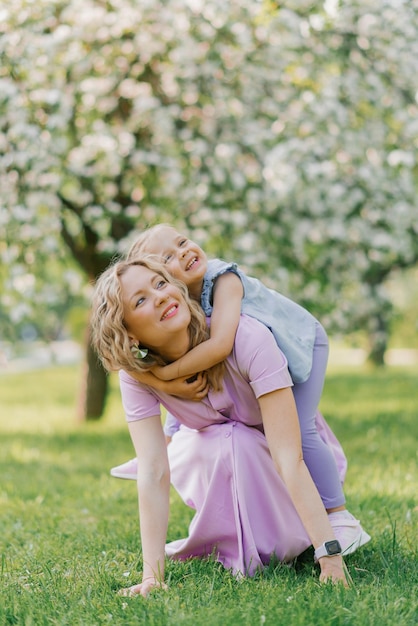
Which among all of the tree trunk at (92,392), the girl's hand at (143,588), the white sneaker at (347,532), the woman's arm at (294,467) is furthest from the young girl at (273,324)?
the tree trunk at (92,392)

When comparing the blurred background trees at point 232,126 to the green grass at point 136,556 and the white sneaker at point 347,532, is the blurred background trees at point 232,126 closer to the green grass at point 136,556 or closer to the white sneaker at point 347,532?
the green grass at point 136,556

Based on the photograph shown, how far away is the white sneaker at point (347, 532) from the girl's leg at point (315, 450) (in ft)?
0.14

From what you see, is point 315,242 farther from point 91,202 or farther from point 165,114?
point 91,202

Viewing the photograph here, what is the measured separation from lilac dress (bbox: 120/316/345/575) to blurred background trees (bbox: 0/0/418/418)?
2818 millimetres

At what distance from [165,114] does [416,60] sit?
69.9 inches

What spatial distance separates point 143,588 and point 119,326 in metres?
0.86

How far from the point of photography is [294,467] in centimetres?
299

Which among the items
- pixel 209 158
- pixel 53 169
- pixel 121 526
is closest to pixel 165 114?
pixel 209 158

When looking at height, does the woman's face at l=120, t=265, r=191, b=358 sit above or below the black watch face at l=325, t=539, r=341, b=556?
above

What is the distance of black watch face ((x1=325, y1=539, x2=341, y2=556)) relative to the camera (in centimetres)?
293

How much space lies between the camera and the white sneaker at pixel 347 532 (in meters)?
3.22

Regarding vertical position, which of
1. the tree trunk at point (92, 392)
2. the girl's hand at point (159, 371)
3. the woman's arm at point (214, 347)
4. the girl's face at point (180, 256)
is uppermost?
the girl's face at point (180, 256)

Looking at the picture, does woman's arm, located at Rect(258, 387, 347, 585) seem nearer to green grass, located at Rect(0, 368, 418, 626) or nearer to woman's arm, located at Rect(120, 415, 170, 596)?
green grass, located at Rect(0, 368, 418, 626)

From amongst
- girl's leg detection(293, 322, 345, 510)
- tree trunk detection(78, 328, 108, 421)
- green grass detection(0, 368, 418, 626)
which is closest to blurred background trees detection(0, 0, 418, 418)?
green grass detection(0, 368, 418, 626)
